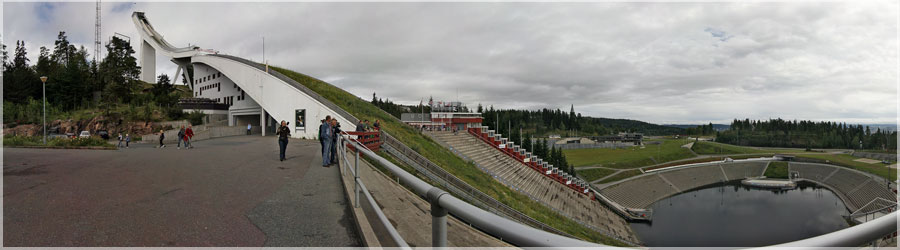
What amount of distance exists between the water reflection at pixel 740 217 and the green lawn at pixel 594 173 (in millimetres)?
10027

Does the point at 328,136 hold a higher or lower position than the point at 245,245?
higher

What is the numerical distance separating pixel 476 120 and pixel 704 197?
49268mm

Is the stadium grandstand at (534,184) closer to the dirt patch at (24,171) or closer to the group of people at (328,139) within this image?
the group of people at (328,139)

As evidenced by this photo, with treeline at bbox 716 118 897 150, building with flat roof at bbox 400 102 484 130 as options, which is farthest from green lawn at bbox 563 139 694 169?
treeline at bbox 716 118 897 150

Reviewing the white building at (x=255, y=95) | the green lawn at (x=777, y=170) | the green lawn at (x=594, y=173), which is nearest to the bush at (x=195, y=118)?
the white building at (x=255, y=95)

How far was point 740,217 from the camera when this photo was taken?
4869 centimetres

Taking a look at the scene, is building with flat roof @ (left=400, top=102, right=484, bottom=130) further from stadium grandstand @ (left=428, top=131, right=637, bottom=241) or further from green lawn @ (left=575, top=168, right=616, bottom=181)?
green lawn @ (left=575, top=168, right=616, bottom=181)

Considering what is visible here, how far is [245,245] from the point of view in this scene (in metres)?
3.36

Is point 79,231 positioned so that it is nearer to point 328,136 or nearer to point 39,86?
point 328,136

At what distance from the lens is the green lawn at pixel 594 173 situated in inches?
2334

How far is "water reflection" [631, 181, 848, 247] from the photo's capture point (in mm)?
37250

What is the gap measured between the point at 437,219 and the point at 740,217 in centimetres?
6401

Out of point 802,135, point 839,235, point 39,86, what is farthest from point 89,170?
point 802,135

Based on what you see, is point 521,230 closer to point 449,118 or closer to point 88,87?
point 449,118
